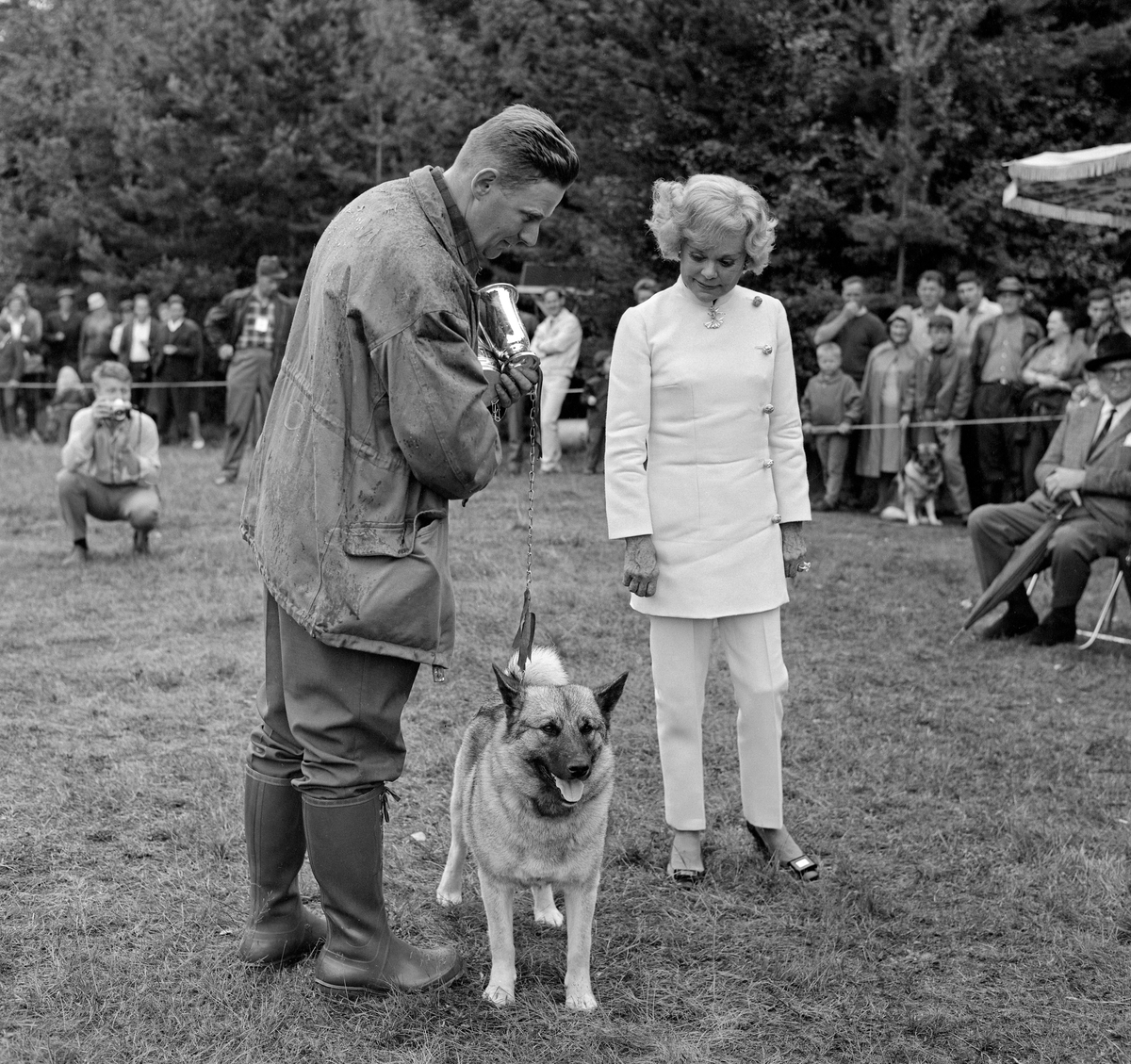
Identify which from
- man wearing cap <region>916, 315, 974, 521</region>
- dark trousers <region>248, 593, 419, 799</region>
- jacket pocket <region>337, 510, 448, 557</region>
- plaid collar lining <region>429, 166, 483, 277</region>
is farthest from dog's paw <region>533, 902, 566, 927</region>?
man wearing cap <region>916, 315, 974, 521</region>

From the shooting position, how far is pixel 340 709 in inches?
117

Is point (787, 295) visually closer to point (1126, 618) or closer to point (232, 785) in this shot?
point (1126, 618)

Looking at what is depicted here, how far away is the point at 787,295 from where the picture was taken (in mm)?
14086

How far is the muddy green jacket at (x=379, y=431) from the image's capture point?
276cm

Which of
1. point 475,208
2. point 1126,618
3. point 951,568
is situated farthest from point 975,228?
point 475,208

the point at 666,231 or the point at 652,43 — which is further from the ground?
the point at 652,43

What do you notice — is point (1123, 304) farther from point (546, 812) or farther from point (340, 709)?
point (340, 709)

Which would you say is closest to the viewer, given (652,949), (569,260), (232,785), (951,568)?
(652,949)

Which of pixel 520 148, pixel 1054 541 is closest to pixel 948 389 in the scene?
pixel 1054 541

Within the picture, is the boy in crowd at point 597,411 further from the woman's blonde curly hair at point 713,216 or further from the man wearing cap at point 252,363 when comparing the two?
the woman's blonde curly hair at point 713,216

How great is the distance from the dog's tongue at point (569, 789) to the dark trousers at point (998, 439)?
9047 mm

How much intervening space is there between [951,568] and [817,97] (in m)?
6.91

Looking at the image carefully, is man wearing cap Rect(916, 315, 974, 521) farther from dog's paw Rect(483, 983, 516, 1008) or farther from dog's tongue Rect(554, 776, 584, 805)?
dog's paw Rect(483, 983, 516, 1008)

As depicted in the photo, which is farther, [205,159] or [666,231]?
[205,159]
